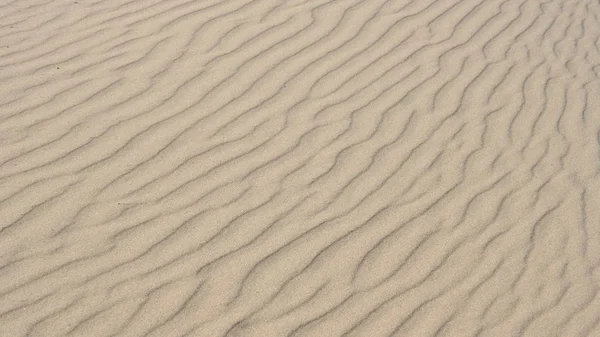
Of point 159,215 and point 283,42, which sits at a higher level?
point 283,42

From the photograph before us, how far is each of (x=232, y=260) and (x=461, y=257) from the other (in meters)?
1.01

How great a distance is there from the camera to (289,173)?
4.13 meters

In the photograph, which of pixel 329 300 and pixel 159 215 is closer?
pixel 329 300

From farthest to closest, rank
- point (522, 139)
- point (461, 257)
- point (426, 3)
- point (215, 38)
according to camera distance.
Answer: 1. point (426, 3)
2. point (215, 38)
3. point (522, 139)
4. point (461, 257)

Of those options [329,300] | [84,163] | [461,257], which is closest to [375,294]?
[329,300]

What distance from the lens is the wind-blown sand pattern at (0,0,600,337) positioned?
134 inches

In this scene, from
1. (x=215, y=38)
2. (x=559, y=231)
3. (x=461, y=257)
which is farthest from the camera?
(x=215, y=38)

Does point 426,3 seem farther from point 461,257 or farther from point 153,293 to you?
point 153,293

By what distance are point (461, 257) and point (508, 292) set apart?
0.85ft

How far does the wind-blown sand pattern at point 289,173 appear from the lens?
11.2ft

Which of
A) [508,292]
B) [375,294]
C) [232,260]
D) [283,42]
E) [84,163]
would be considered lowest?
[508,292]

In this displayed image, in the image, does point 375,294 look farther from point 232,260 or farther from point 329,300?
point 232,260

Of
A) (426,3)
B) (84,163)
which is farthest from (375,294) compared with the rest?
(426,3)

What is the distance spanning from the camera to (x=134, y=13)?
17.6ft
